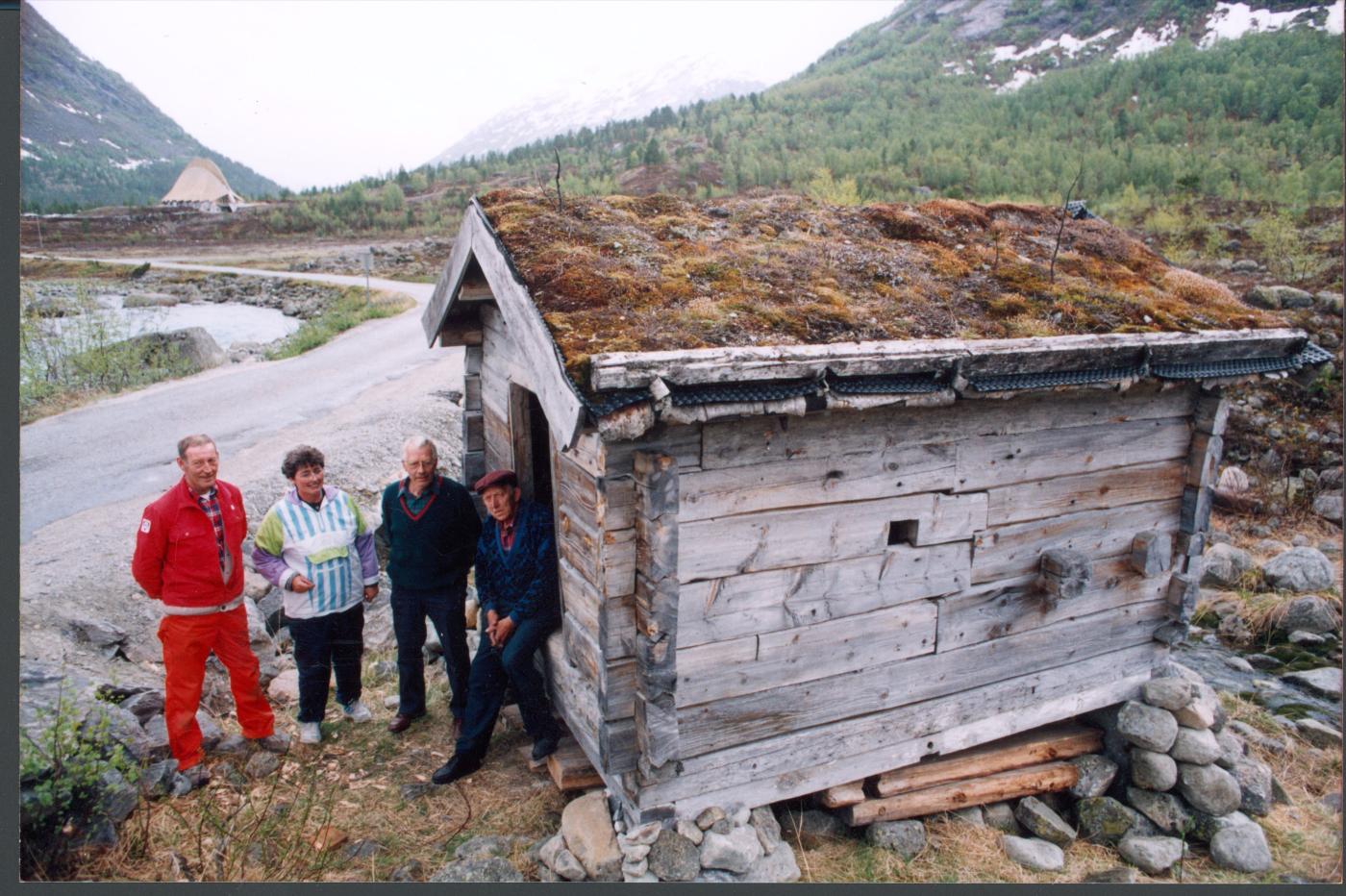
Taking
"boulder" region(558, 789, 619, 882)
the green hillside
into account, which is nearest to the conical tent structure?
the green hillside

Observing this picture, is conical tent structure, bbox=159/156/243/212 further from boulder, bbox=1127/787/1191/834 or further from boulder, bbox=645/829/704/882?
boulder, bbox=1127/787/1191/834

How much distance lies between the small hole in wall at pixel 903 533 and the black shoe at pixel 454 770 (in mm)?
2947

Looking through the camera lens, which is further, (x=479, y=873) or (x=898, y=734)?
(x=898, y=734)

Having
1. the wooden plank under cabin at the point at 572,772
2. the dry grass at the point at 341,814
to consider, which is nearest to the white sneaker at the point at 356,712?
the dry grass at the point at 341,814

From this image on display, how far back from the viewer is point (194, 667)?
4574 millimetres

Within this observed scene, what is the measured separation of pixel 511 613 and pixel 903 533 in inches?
93.0

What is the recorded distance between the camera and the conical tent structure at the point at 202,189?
45375 mm

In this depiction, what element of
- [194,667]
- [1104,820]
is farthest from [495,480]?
[1104,820]

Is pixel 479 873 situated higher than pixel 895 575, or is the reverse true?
pixel 895 575

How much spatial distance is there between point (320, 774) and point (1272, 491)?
43.1 feet

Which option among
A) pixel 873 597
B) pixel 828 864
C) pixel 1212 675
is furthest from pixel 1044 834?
pixel 1212 675

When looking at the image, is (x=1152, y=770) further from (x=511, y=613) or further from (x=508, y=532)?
(x=508, y=532)

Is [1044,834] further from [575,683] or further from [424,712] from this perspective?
[424,712]

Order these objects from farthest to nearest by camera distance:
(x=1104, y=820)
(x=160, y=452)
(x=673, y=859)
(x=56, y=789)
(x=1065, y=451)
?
(x=160, y=452)
(x=1104, y=820)
(x=1065, y=451)
(x=673, y=859)
(x=56, y=789)
